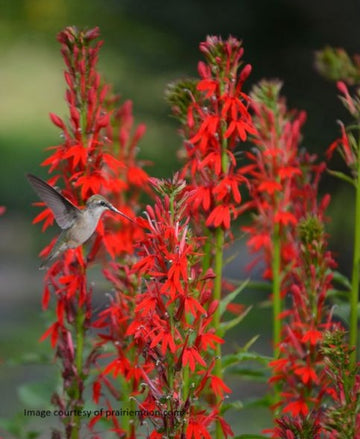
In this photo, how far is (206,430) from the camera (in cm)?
160

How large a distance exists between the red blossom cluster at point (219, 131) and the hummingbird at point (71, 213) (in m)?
0.21

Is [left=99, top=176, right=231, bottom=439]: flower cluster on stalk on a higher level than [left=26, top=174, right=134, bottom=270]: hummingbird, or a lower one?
lower

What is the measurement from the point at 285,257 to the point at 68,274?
0.71 metres

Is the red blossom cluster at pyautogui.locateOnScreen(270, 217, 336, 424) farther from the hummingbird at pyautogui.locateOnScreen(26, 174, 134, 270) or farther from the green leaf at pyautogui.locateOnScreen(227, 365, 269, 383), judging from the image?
the hummingbird at pyautogui.locateOnScreen(26, 174, 134, 270)

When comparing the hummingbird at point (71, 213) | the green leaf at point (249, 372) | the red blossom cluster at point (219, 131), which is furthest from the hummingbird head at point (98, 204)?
the green leaf at point (249, 372)

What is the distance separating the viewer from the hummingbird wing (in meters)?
1.92

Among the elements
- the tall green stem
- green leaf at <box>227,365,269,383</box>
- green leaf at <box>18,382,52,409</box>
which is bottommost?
green leaf at <box>18,382,52,409</box>

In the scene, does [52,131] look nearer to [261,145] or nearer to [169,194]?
[261,145]

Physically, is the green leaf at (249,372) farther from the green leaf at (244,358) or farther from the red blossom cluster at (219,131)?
the red blossom cluster at (219,131)

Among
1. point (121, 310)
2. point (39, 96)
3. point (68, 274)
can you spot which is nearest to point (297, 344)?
point (121, 310)

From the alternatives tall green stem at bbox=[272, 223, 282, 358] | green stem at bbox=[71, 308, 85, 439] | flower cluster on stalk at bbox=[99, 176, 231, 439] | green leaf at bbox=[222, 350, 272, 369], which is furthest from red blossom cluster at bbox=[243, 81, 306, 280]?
flower cluster on stalk at bbox=[99, 176, 231, 439]

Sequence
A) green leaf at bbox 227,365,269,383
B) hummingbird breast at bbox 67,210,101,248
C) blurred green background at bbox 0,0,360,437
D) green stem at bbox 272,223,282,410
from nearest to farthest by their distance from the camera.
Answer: hummingbird breast at bbox 67,210,101,248, green leaf at bbox 227,365,269,383, green stem at bbox 272,223,282,410, blurred green background at bbox 0,0,360,437

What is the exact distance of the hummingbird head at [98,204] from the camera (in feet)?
6.28

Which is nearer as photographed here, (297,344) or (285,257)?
(297,344)
